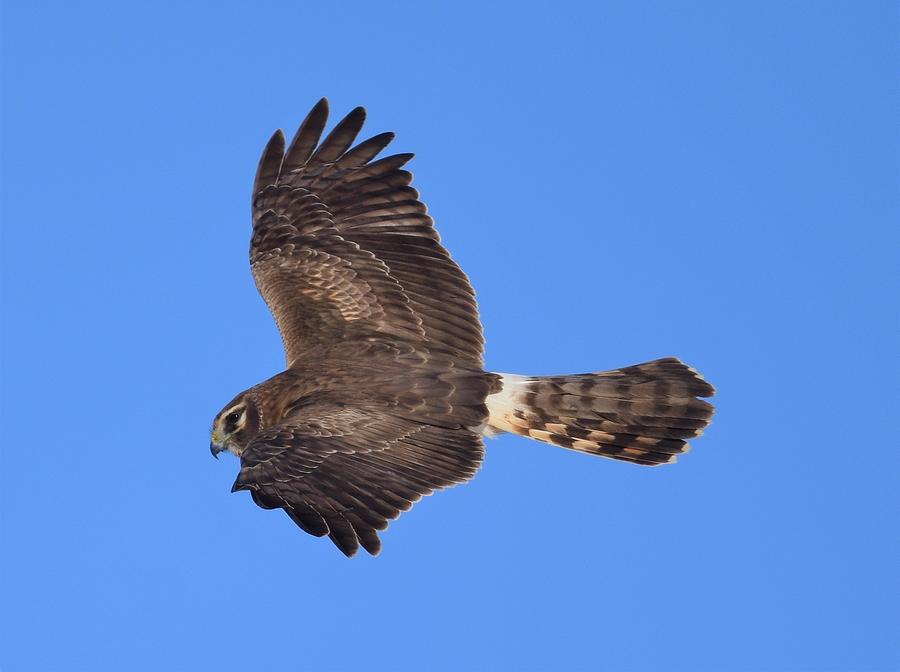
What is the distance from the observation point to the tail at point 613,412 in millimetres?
10492

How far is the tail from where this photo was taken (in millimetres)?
10492

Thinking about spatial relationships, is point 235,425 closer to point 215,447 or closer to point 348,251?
point 215,447

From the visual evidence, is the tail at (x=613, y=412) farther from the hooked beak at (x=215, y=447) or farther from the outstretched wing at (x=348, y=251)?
the hooked beak at (x=215, y=447)

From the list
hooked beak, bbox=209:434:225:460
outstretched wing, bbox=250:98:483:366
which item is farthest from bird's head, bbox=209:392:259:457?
outstretched wing, bbox=250:98:483:366

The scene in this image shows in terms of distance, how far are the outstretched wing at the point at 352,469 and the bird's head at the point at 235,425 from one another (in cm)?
95

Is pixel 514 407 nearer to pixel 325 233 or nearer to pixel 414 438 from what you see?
pixel 414 438

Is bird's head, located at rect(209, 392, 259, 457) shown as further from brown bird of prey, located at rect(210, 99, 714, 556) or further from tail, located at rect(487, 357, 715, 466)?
tail, located at rect(487, 357, 715, 466)

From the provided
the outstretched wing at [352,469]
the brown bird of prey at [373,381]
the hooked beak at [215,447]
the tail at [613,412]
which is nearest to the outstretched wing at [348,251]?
the brown bird of prey at [373,381]

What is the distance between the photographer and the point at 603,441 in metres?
10.6

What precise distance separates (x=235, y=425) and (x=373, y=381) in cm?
112

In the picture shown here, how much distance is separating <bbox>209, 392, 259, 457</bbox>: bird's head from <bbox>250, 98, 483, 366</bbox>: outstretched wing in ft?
2.15

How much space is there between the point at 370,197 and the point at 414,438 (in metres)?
2.40

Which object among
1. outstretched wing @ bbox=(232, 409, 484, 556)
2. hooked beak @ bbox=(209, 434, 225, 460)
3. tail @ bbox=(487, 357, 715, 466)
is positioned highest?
tail @ bbox=(487, 357, 715, 466)

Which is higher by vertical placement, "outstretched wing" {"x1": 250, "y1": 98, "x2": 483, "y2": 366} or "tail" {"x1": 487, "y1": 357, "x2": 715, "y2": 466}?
"outstretched wing" {"x1": 250, "y1": 98, "x2": 483, "y2": 366}
